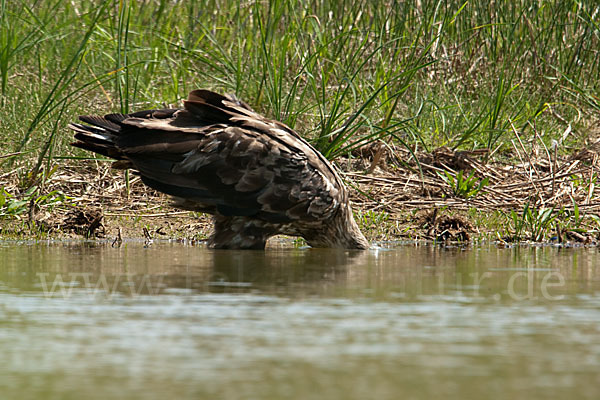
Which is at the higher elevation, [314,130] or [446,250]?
[314,130]

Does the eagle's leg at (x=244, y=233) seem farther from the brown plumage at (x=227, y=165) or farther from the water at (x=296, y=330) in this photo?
the water at (x=296, y=330)

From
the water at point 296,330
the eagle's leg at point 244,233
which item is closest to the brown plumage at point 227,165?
the eagle's leg at point 244,233

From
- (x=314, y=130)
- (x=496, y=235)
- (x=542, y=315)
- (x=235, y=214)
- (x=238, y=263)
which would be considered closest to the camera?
(x=542, y=315)

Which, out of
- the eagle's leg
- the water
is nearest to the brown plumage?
the eagle's leg

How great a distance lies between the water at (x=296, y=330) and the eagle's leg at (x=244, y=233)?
37.8 inches

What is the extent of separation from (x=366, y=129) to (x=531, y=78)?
2.37m

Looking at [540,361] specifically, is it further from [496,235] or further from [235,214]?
[496,235]

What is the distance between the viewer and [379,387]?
110 inches

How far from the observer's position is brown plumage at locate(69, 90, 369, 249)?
260 inches

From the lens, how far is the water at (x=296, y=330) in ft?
9.29

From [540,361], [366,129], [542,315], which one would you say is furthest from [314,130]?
[540,361]

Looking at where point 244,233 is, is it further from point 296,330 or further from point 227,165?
point 296,330

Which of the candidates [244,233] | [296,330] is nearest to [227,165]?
[244,233]

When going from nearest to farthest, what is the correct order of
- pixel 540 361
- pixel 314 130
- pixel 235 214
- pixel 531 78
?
pixel 540 361 < pixel 235 214 < pixel 314 130 < pixel 531 78
